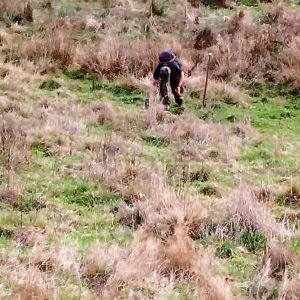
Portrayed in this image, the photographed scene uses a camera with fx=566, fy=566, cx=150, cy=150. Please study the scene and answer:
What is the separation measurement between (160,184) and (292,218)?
1.19 metres

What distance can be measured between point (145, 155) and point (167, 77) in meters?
2.23

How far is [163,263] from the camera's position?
12.7 feet

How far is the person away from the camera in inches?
326

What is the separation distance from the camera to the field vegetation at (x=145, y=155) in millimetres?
3799

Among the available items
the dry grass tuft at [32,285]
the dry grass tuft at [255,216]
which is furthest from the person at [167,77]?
the dry grass tuft at [32,285]

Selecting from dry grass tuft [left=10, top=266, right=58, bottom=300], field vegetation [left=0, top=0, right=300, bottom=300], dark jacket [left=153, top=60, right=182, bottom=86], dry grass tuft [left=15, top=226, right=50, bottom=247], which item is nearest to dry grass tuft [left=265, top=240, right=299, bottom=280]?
field vegetation [left=0, top=0, right=300, bottom=300]

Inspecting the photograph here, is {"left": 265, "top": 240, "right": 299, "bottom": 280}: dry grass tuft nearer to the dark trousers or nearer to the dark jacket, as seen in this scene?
the dark trousers

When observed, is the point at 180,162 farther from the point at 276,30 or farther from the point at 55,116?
the point at 276,30

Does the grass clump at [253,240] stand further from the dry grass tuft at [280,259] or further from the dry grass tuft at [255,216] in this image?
the dry grass tuft at [280,259]

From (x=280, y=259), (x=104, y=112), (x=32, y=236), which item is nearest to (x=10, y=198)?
(x=32, y=236)

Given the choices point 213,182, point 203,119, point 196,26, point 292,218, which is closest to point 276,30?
point 196,26

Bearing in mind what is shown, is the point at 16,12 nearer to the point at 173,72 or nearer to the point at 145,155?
the point at 173,72

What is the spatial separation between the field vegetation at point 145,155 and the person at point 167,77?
0.31m

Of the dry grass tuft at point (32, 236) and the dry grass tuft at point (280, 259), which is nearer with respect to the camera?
the dry grass tuft at point (280, 259)
